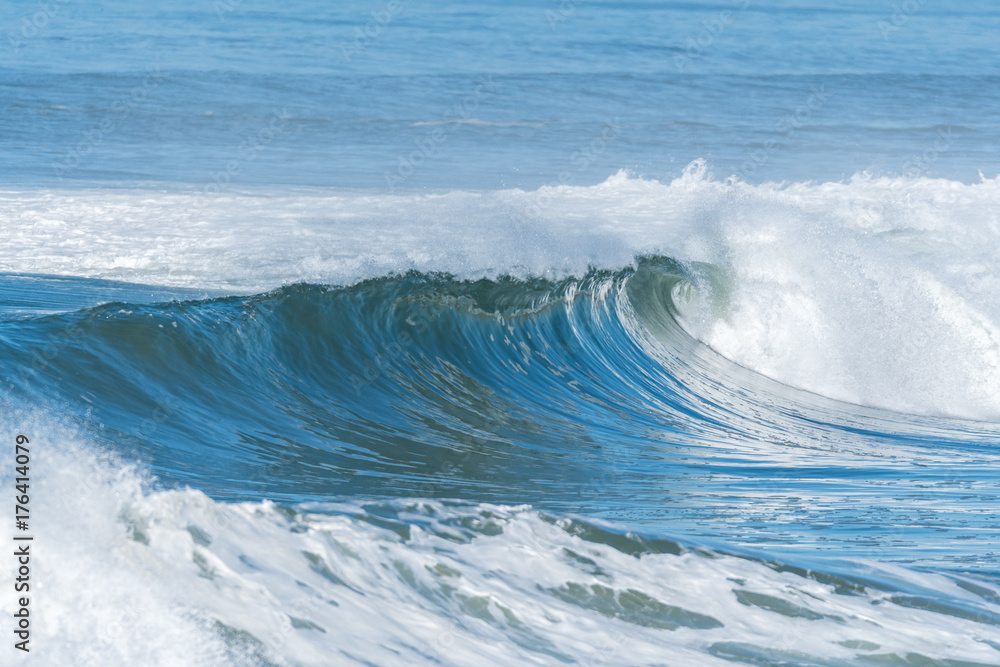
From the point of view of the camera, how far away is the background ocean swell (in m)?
3.31

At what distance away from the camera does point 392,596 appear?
11.1 ft

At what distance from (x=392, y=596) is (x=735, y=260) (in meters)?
7.18

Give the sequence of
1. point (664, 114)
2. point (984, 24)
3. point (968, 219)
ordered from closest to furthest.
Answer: point (968, 219) → point (664, 114) → point (984, 24)

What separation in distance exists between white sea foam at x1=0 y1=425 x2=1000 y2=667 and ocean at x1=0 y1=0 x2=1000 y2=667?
0.04 feet

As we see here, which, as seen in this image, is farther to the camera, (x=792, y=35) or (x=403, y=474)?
(x=792, y=35)

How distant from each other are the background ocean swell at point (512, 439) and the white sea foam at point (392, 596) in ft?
0.04

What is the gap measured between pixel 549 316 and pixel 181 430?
3.89m

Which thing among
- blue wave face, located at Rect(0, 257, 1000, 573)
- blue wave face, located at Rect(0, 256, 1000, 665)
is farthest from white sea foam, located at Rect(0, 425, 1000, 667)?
blue wave face, located at Rect(0, 257, 1000, 573)

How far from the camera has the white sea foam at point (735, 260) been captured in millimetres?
8633

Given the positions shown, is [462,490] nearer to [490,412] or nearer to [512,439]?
[512,439]

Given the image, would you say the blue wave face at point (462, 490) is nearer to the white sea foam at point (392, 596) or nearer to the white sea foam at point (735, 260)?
the white sea foam at point (392, 596)

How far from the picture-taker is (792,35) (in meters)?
44.1

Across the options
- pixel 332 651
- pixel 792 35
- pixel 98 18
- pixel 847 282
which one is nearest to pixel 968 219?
pixel 847 282

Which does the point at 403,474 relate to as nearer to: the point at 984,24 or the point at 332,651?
the point at 332,651
